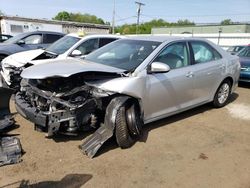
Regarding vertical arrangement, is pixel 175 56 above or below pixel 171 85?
above

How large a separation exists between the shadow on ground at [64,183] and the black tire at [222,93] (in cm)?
390

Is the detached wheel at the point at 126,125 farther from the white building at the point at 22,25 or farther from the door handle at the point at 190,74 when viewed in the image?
the white building at the point at 22,25

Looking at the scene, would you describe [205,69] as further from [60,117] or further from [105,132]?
[60,117]

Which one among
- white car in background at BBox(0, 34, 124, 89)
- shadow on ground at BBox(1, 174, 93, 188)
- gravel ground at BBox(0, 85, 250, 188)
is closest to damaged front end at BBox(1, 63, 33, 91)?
white car in background at BBox(0, 34, 124, 89)

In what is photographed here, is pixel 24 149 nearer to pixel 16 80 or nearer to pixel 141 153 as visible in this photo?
pixel 141 153

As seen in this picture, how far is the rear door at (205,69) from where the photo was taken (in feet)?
17.3

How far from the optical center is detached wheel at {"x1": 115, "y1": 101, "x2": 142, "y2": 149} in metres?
3.91

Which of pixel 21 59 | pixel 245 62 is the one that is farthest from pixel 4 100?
pixel 245 62

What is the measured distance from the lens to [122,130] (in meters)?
3.92

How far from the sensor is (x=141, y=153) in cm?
398

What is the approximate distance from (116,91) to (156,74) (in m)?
0.86

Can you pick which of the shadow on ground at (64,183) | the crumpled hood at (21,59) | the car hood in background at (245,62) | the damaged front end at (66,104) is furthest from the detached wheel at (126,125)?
the car hood in background at (245,62)

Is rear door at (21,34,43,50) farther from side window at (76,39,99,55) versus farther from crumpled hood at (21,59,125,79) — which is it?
crumpled hood at (21,59,125,79)

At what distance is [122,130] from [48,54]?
4096mm
